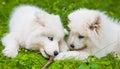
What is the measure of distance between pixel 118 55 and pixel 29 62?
1532 millimetres

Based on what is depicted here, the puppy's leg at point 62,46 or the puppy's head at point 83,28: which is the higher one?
the puppy's head at point 83,28

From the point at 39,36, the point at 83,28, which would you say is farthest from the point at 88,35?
the point at 39,36

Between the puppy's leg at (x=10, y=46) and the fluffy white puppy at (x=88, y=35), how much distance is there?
0.64 m

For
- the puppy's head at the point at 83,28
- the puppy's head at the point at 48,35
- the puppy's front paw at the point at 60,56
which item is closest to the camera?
the puppy's head at the point at 48,35

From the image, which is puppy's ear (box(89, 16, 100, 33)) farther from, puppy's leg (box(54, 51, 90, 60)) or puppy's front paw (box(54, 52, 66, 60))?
puppy's front paw (box(54, 52, 66, 60))

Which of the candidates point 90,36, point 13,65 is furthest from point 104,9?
point 13,65

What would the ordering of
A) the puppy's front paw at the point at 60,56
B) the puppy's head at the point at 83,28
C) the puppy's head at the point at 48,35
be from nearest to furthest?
the puppy's head at the point at 48,35 → the puppy's front paw at the point at 60,56 → the puppy's head at the point at 83,28

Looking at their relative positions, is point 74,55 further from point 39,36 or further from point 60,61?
point 39,36

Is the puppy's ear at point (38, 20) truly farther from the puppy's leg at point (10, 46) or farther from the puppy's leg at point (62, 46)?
the puppy's leg at point (10, 46)

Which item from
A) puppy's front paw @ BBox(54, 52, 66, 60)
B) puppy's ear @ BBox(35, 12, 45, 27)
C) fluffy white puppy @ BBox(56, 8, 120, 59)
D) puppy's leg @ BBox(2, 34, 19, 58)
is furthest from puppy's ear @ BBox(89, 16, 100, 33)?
puppy's leg @ BBox(2, 34, 19, 58)

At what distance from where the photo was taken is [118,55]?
7.04m

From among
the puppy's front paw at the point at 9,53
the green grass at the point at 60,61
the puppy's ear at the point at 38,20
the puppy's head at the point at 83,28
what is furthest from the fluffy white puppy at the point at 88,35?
the puppy's front paw at the point at 9,53

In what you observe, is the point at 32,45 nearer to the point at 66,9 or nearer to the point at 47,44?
the point at 47,44

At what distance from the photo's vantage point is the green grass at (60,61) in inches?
248
